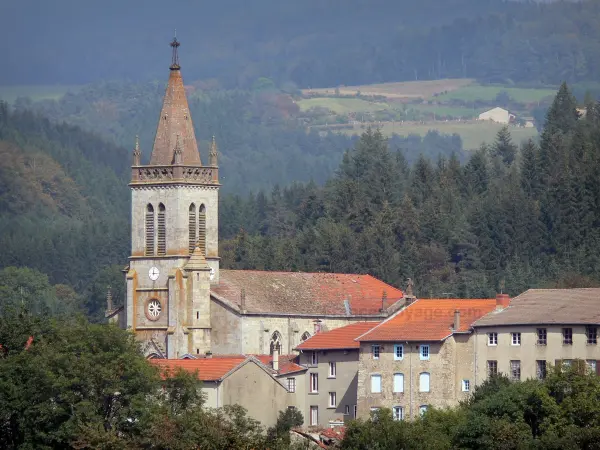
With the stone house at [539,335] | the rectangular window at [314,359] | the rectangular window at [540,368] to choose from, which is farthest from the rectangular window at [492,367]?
the rectangular window at [314,359]

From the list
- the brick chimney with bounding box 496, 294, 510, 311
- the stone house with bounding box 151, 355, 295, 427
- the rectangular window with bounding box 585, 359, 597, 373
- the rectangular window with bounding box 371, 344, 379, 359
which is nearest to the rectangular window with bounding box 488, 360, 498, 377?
the brick chimney with bounding box 496, 294, 510, 311

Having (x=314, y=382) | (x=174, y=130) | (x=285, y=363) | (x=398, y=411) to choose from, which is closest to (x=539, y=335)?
(x=398, y=411)

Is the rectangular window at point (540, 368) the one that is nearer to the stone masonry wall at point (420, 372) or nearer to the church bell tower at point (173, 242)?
the stone masonry wall at point (420, 372)

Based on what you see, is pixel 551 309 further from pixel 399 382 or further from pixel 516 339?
pixel 399 382

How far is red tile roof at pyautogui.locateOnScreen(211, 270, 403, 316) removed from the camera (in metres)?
97.9

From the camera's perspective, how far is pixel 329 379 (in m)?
90.5

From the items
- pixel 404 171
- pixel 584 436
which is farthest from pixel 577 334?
pixel 404 171

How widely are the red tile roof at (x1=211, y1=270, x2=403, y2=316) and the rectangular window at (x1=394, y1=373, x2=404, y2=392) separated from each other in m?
12.3

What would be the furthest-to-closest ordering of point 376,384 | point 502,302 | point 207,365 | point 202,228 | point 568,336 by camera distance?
point 202,228, point 502,302, point 376,384, point 207,365, point 568,336

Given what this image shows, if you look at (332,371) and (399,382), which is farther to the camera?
(332,371)

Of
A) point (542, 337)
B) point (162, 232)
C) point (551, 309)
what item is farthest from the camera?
point (162, 232)

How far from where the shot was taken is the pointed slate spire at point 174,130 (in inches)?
3912

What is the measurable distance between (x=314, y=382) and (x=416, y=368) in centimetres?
660

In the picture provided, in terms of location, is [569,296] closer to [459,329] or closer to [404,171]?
[459,329]
